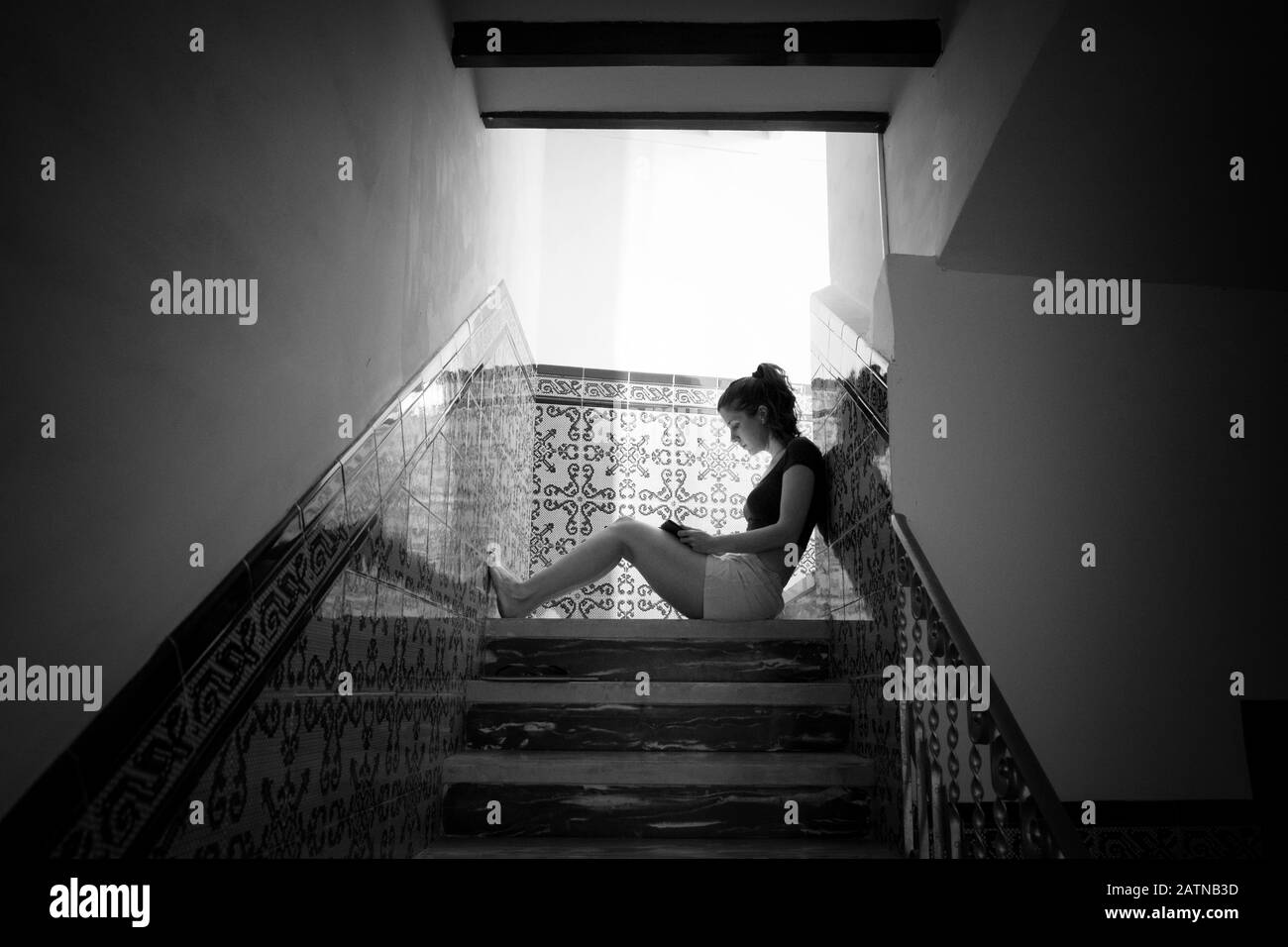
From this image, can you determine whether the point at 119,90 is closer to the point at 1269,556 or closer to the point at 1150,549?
the point at 1150,549

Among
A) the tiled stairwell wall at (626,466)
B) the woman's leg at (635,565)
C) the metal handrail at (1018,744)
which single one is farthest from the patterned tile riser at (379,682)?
the tiled stairwell wall at (626,466)

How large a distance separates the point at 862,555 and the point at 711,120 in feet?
5.71

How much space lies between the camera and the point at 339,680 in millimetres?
1786

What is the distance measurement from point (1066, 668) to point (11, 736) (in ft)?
7.87

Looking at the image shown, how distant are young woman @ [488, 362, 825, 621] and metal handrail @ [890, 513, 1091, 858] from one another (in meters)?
1.23

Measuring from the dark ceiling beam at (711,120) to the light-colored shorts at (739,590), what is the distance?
1617mm

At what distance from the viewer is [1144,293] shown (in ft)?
9.18

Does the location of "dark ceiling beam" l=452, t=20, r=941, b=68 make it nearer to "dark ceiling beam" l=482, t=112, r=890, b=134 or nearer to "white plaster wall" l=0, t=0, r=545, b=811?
"dark ceiling beam" l=482, t=112, r=890, b=134

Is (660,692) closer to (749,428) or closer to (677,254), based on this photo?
(749,428)

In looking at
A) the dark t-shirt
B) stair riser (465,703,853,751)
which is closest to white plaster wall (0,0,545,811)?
stair riser (465,703,853,751)

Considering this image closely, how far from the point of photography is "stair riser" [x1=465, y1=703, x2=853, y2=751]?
108 inches

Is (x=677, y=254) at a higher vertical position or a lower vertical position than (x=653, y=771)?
higher

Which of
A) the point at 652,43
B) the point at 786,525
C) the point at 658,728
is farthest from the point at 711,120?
the point at 658,728
